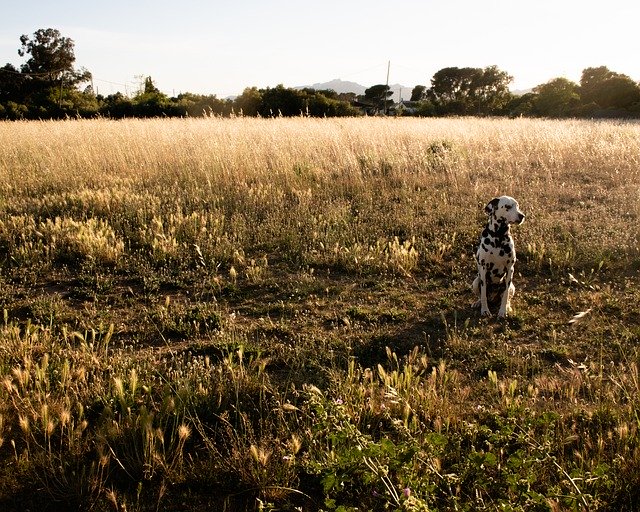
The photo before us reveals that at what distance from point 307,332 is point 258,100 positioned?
27.7 m

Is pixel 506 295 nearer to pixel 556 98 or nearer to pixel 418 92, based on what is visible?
pixel 556 98

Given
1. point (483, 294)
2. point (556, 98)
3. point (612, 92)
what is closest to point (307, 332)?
point (483, 294)

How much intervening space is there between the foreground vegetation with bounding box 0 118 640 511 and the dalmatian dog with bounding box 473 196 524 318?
303 mm

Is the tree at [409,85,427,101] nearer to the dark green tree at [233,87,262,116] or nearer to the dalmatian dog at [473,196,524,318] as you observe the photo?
the dark green tree at [233,87,262,116]

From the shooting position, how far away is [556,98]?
41281 mm

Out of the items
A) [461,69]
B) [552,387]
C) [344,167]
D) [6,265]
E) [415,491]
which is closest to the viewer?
[415,491]

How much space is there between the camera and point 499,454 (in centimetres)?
291

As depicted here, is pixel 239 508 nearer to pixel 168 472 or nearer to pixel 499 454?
pixel 168 472

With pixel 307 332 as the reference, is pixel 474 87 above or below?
above

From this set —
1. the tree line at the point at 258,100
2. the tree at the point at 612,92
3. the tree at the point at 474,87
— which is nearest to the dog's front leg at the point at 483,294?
the tree line at the point at 258,100

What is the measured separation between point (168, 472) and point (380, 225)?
18.1 ft

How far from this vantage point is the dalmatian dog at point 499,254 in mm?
5160

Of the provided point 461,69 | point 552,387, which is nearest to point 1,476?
point 552,387

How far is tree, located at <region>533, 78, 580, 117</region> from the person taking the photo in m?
40.1
